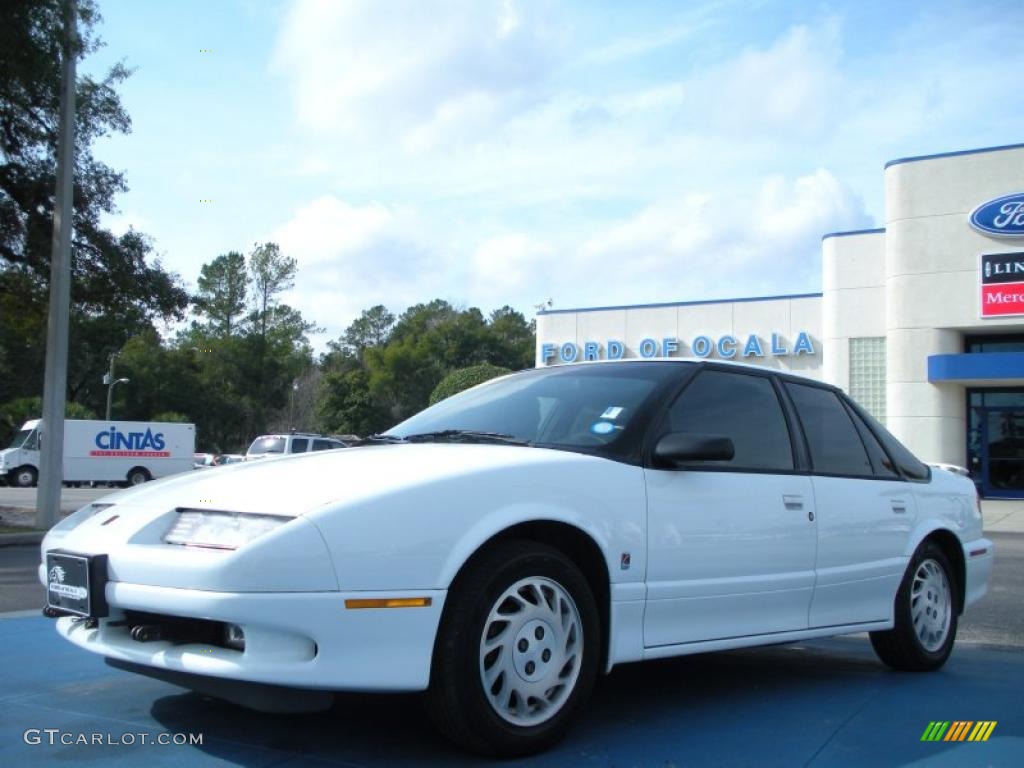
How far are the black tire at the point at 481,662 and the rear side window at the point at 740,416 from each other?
1.09 meters

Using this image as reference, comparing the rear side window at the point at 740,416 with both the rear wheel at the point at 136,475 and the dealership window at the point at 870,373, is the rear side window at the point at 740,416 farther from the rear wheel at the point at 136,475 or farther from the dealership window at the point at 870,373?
the rear wheel at the point at 136,475

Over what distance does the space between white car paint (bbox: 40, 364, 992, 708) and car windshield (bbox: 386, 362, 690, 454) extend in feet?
0.87

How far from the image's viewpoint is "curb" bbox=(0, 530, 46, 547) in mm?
13766

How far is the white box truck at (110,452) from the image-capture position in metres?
38.4

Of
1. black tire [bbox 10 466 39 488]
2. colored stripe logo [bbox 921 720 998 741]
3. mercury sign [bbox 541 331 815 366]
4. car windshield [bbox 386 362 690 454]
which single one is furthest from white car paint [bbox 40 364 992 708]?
black tire [bbox 10 466 39 488]

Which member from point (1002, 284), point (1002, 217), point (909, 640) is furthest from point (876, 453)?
point (1002, 217)

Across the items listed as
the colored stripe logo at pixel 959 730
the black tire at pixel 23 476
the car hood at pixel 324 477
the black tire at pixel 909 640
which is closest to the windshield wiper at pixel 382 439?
the car hood at pixel 324 477

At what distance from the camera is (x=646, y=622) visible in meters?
4.08

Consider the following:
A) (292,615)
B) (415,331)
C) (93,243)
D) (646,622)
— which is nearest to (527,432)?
(646,622)

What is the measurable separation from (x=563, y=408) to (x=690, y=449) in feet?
2.28

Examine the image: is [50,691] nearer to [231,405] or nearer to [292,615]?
[292,615]

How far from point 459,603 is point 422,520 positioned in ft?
1.02

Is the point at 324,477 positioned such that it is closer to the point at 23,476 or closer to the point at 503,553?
the point at 503,553

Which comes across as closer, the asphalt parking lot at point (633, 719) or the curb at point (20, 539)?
the asphalt parking lot at point (633, 719)
